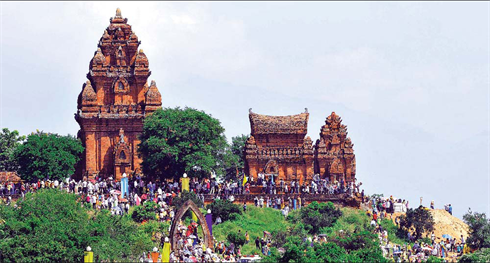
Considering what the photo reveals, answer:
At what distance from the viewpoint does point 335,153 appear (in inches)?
3967

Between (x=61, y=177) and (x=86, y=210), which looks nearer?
(x=86, y=210)

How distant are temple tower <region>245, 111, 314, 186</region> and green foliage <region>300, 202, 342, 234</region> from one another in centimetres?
876

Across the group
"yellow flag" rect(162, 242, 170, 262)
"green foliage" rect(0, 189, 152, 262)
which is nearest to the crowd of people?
"green foliage" rect(0, 189, 152, 262)

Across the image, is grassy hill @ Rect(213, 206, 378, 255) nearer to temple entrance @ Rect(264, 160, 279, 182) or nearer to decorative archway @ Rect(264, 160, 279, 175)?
temple entrance @ Rect(264, 160, 279, 182)

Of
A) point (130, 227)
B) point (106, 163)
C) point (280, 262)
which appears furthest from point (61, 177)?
point (280, 262)

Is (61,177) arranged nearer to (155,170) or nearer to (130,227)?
(155,170)

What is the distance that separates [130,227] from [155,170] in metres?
14.2

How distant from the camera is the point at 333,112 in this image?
102375mm

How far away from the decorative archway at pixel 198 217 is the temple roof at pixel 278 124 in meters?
17.7

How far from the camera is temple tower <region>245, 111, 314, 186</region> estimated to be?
98375 mm

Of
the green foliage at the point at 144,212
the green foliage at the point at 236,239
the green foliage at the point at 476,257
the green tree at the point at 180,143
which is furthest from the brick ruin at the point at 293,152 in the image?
the green foliage at the point at 476,257

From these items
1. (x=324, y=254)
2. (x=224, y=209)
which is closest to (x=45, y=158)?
(x=224, y=209)

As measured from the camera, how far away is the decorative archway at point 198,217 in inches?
3147

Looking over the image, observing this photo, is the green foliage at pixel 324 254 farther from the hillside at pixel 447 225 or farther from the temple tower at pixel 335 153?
the temple tower at pixel 335 153
